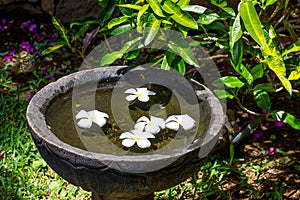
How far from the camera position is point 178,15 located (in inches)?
94.9

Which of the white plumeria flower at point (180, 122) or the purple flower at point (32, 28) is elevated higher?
the white plumeria flower at point (180, 122)

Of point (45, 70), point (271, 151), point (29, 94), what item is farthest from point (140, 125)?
point (45, 70)

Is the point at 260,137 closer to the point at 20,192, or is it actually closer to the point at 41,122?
the point at 20,192

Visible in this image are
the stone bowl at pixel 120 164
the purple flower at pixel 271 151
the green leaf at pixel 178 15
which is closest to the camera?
the stone bowl at pixel 120 164

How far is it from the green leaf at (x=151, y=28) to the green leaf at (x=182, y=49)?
167 mm

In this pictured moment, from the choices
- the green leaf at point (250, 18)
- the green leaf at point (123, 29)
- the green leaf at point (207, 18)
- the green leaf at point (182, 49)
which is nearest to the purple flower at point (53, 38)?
the green leaf at point (123, 29)

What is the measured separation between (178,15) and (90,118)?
1.94ft

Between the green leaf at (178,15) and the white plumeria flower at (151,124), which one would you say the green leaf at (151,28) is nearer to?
the green leaf at (178,15)

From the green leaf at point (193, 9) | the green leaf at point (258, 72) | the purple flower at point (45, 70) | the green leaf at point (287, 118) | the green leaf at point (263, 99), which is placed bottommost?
the purple flower at point (45, 70)

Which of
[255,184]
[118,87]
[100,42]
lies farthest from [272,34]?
[100,42]

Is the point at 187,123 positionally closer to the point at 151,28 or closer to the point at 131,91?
the point at 131,91

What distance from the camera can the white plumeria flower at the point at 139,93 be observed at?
2.46 m

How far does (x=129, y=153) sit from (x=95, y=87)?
1.68ft

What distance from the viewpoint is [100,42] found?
448 centimetres
